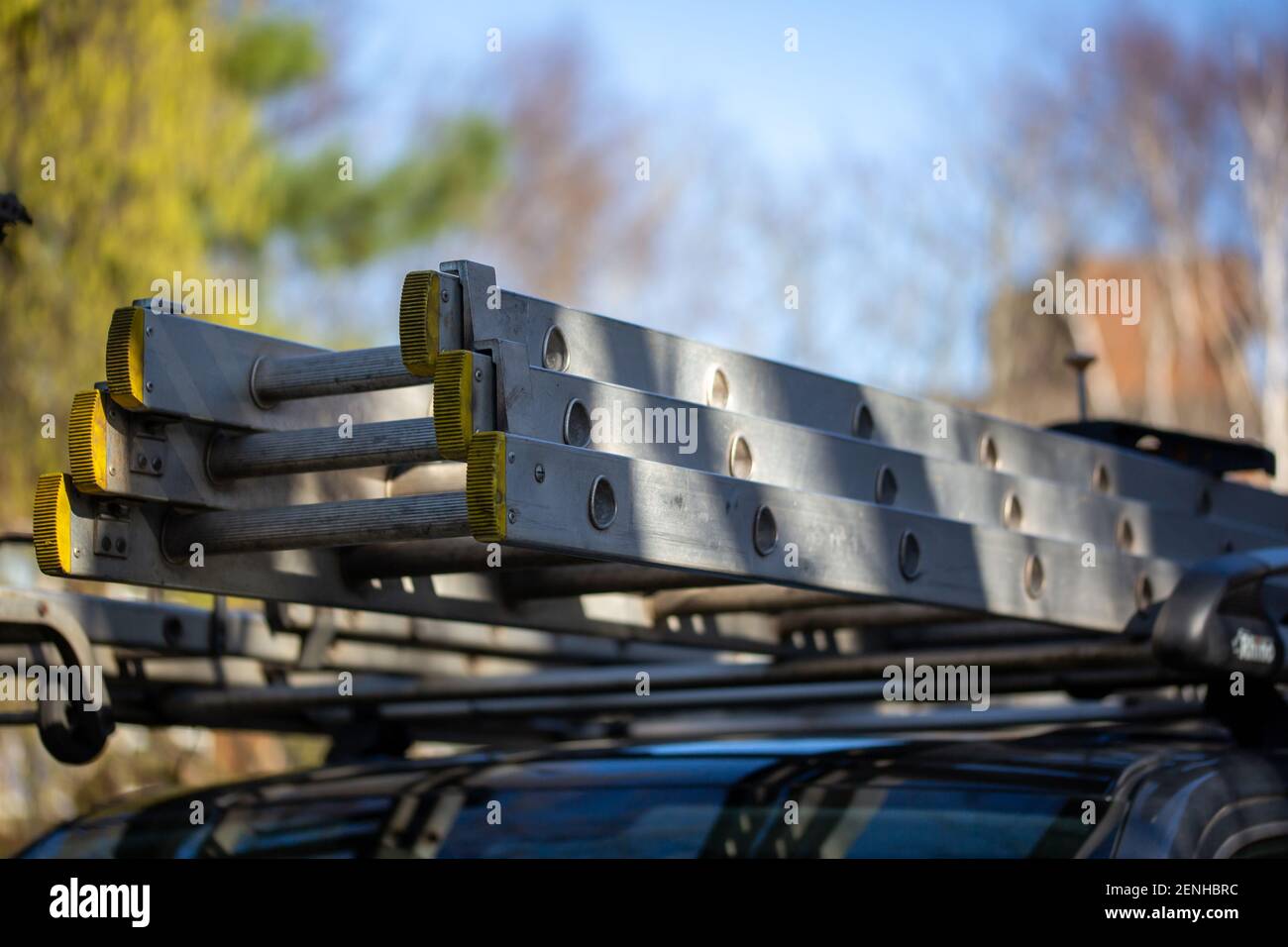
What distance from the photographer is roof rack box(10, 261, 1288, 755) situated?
202 cm

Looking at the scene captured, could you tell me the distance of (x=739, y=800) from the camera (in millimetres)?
3006

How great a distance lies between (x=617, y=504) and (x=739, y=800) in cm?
116

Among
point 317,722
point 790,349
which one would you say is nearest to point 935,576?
point 317,722

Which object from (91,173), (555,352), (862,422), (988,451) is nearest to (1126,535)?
(988,451)

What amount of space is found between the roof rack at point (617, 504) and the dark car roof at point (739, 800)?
0.18m

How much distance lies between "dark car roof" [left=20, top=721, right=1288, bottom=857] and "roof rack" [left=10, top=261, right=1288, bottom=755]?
18 cm

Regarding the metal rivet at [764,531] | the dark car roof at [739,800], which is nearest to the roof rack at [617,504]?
the metal rivet at [764,531]

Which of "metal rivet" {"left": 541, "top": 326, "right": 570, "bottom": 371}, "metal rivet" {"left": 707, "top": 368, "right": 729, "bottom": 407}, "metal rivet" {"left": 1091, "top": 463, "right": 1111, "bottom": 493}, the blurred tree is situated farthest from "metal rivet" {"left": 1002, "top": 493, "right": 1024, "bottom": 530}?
the blurred tree

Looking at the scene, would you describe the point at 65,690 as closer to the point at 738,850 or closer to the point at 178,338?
the point at 178,338

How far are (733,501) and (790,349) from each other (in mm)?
25683

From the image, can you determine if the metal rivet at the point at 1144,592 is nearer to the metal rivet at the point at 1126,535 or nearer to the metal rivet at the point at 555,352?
the metal rivet at the point at 1126,535

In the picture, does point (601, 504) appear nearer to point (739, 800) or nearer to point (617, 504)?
point (617, 504)

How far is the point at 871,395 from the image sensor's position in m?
2.67

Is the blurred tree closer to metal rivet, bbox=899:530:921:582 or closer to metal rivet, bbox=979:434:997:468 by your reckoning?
metal rivet, bbox=979:434:997:468
